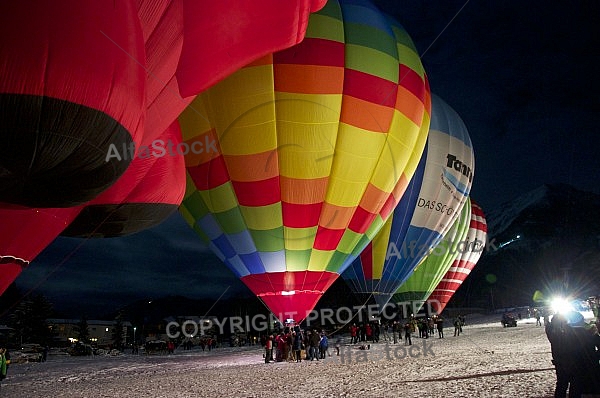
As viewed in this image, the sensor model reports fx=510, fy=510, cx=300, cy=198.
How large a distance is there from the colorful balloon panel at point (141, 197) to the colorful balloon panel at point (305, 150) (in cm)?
443

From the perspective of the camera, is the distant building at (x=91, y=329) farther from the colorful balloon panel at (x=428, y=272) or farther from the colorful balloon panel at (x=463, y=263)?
the colorful balloon panel at (x=428, y=272)

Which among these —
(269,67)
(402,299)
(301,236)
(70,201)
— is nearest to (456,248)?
(402,299)

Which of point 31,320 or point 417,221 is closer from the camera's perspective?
point 417,221

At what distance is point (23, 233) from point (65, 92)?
228 cm

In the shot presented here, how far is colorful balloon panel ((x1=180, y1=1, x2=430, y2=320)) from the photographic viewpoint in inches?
447

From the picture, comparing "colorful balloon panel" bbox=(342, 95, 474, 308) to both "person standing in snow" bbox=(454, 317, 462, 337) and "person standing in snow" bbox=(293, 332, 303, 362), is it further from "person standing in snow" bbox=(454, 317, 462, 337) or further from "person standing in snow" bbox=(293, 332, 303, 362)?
"person standing in snow" bbox=(293, 332, 303, 362)

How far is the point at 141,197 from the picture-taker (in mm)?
6348

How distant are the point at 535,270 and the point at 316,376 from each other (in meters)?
130

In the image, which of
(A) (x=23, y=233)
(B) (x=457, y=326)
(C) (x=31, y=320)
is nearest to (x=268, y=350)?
(A) (x=23, y=233)

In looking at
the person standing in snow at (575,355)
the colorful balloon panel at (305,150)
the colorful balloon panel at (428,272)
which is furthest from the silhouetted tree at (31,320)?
the person standing in snow at (575,355)

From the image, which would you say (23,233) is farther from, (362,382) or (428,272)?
(428,272)

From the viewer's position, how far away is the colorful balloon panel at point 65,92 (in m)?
3.22

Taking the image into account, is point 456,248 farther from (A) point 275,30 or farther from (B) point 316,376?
(A) point 275,30

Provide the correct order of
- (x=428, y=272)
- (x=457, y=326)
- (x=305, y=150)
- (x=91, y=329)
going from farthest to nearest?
(x=91, y=329)
(x=428, y=272)
(x=457, y=326)
(x=305, y=150)
